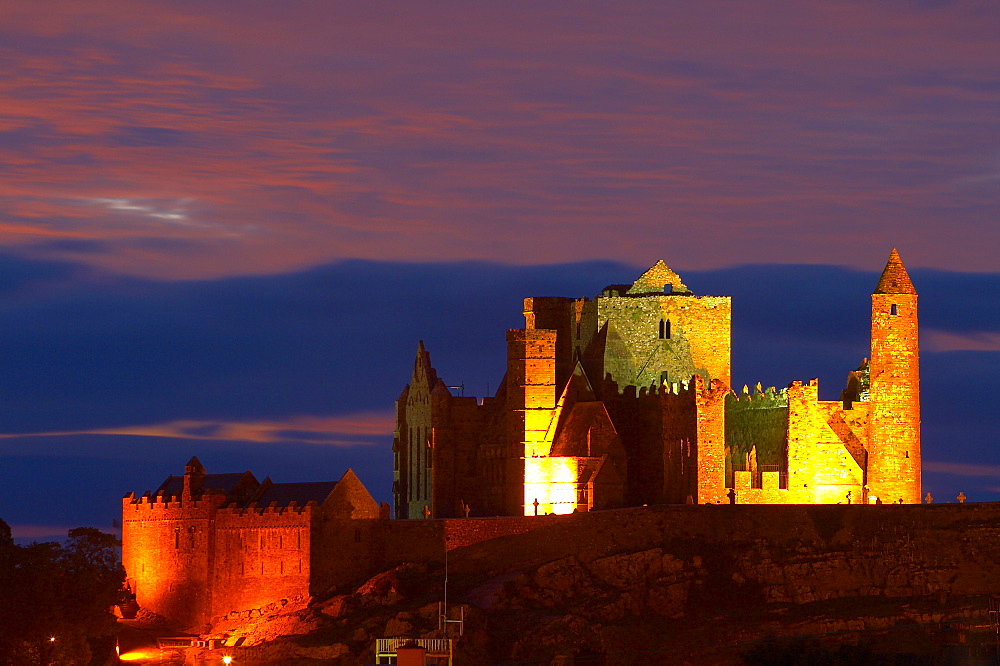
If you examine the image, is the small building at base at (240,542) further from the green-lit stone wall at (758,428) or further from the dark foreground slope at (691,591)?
the green-lit stone wall at (758,428)

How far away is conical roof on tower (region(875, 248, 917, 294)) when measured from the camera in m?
126

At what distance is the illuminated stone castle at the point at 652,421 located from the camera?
125312mm

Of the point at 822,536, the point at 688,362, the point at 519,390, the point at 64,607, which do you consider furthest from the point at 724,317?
the point at 64,607

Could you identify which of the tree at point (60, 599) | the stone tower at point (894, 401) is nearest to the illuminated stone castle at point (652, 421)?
the stone tower at point (894, 401)

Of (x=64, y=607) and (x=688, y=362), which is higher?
(x=688, y=362)

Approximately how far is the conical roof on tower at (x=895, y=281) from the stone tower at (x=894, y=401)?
47 millimetres

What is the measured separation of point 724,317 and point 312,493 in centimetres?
2353

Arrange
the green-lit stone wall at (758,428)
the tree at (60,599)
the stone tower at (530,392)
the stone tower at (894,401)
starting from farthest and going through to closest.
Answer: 1. the stone tower at (530,392)
2. the green-lit stone wall at (758,428)
3. the stone tower at (894,401)
4. the tree at (60,599)

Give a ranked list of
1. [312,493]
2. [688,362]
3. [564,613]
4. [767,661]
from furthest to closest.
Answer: [688,362]
[312,493]
[564,613]
[767,661]

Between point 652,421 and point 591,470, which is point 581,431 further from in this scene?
point 652,421

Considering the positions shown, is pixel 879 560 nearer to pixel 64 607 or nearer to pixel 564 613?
pixel 564 613

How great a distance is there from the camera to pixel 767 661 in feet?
340

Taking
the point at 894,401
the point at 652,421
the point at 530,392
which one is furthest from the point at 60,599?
the point at 894,401

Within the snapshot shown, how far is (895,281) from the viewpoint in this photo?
125938 millimetres
